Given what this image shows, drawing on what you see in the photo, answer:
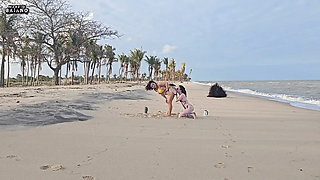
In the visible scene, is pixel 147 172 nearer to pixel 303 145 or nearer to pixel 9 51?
pixel 303 145

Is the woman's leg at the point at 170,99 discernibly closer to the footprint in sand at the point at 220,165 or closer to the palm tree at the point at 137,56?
the footprint in sand at the point at 220,165

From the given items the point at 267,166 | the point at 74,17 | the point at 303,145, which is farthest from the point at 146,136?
the point at 74,17

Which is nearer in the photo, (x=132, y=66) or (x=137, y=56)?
(x=137, y=56)

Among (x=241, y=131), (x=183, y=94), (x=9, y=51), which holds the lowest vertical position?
(x=241, y=131)

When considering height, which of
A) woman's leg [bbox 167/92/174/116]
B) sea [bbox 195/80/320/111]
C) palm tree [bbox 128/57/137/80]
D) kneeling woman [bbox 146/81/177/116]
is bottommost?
sea [bbox 195/80/320/111]

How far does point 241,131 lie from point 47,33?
3301 centimetres

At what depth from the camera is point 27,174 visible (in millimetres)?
3508

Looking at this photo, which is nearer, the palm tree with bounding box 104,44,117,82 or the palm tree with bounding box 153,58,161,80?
the palm tree with bounding box 104,44,117,82

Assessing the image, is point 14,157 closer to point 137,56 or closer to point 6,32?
point 6,32

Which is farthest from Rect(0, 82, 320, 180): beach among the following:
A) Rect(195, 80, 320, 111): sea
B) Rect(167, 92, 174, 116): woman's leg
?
Rect(195, 80, 320, 111): sea

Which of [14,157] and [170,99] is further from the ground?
[170,99]

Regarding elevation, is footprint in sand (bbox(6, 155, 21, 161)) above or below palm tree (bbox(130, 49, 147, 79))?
below

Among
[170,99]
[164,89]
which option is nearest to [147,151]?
[170,99]

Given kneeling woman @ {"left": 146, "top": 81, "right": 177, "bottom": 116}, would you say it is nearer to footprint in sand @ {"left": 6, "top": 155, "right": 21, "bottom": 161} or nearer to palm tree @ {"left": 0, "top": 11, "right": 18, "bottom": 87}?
footprint in sand @ {"left": 6, "top": 155, "right": 21, "bottom": 161}
